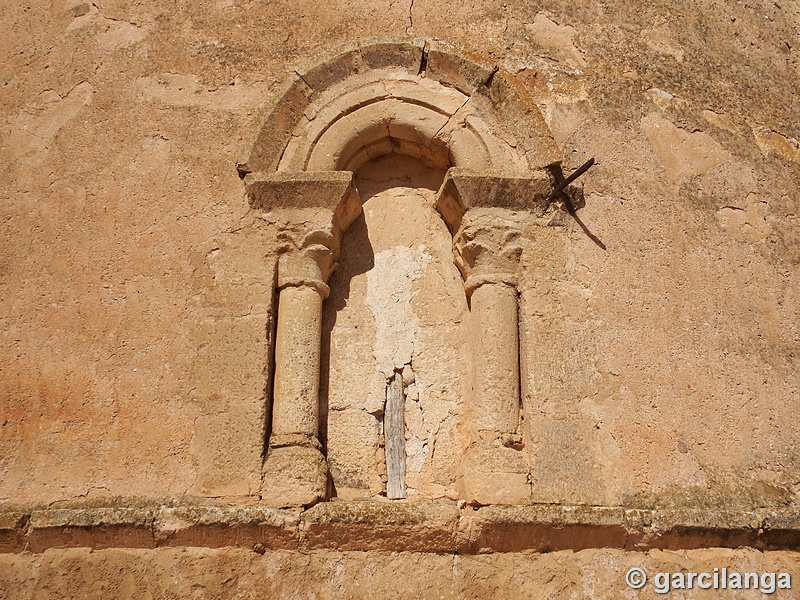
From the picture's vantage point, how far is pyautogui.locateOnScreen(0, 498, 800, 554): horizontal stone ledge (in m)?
3.51

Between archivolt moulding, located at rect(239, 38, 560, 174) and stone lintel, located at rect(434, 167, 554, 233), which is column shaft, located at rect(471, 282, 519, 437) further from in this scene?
archivolt moulding, located at rect(239, 38, 560, 174)

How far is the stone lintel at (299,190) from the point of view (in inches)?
167

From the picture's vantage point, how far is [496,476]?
3783 mm

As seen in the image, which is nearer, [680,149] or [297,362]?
[297,362]

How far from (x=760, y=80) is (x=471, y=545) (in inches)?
142

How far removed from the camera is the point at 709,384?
415 cm

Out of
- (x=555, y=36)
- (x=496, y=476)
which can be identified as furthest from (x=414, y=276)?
(x=555, y=36)

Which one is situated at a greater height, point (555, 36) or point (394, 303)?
point (555, 36)

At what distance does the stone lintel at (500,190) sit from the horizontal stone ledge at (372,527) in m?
1.63

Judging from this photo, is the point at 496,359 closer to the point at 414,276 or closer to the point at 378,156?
the point at 414,276

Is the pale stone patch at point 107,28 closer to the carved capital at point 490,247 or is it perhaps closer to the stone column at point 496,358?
the carved capital at point 490,247

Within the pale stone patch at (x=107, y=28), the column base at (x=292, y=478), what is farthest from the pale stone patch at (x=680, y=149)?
the pale stone patch at (x=107, y=28)

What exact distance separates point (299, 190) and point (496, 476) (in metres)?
1.82

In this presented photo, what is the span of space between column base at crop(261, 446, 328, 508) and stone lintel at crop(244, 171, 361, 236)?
1.25 meters
